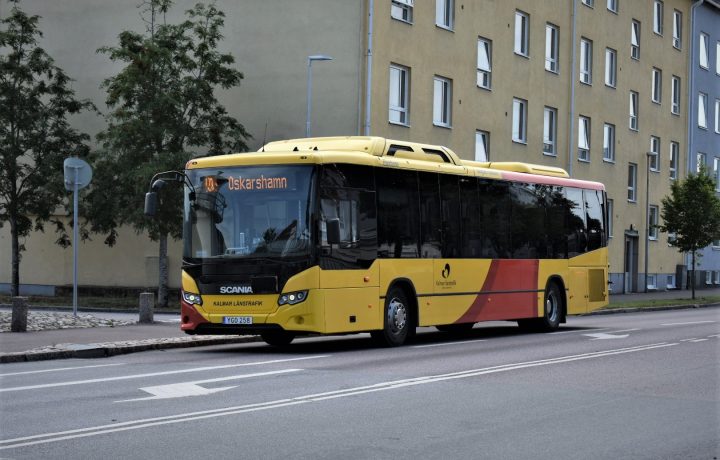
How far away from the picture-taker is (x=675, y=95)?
58.0 metres

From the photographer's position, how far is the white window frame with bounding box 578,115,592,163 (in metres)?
48.2

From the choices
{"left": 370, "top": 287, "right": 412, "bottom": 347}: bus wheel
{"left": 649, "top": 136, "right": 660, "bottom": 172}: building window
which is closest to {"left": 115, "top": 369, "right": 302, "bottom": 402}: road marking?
{"left": 370, "top": 287, "right": 412, "bottom": 347}: bus wheel

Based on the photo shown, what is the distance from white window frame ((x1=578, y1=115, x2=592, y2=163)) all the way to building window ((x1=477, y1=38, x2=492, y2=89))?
8291 millimetres

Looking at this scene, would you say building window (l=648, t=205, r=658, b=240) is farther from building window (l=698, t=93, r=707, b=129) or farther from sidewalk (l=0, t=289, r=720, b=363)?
sidewalk (l=0, t=289, r=720, b=363)

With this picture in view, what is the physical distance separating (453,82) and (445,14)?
7.62 feet

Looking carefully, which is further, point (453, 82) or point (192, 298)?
point (453, 82)

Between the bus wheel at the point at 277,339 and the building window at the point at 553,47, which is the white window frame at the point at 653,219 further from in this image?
the bus wheel at the point at 277,339

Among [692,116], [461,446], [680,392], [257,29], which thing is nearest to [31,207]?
[257,29]

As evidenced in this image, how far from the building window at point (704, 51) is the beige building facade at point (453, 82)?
4.97 m

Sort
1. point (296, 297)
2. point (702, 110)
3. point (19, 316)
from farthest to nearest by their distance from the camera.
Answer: point (702, 110) < point (19, 316) < point (296, 297)

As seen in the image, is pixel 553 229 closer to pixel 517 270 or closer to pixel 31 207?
pixel 517 270

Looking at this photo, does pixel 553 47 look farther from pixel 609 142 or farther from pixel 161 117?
pixel 161 117

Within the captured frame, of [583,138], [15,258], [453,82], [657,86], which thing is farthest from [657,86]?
[15,258]

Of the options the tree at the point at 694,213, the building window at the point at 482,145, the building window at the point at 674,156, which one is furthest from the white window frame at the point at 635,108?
the building window at the point at 482,145
